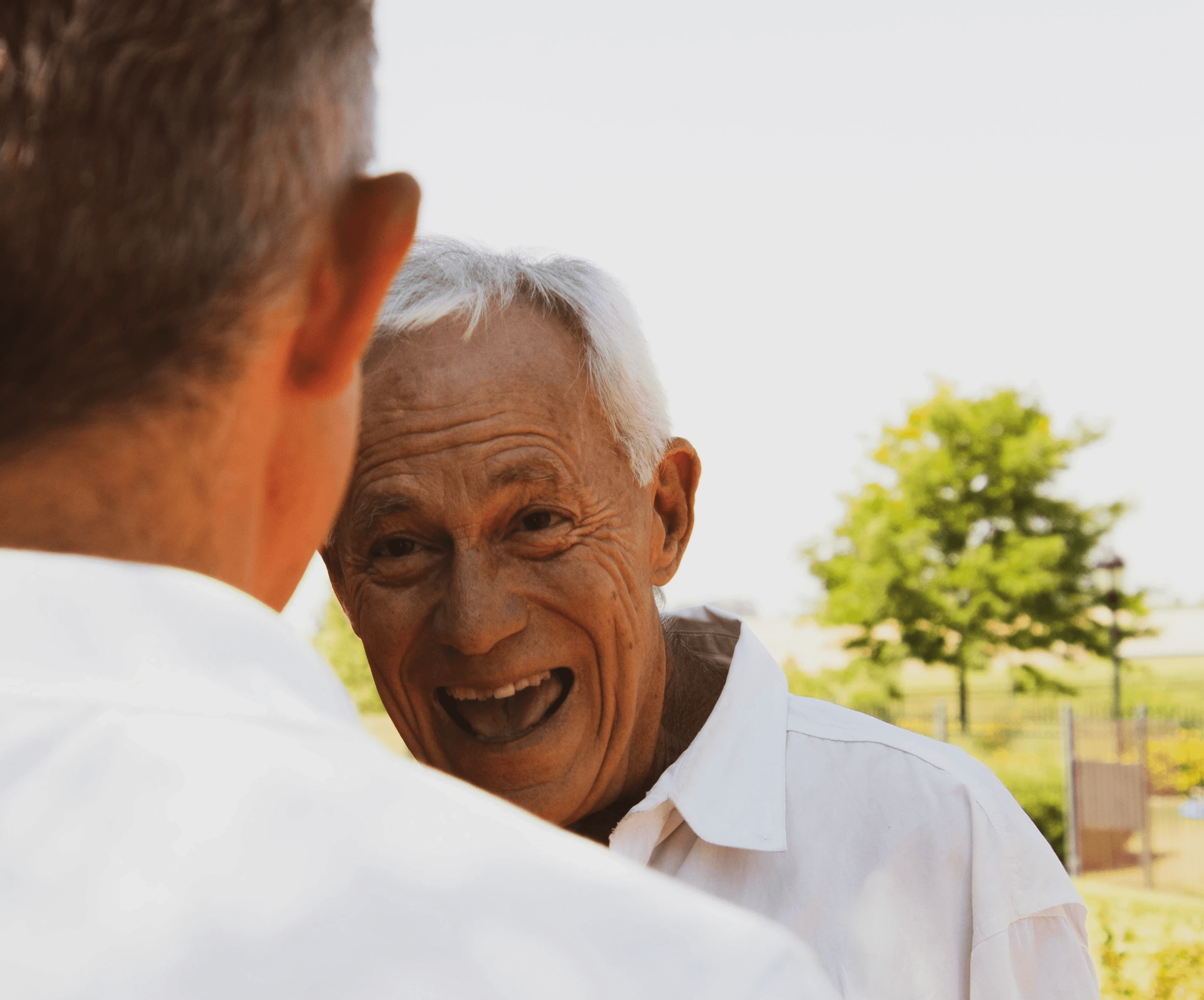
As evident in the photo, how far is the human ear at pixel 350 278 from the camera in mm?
958

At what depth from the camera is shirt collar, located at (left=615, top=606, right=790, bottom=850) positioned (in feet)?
8.11

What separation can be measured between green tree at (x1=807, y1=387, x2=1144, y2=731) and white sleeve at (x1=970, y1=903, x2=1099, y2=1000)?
23.2m

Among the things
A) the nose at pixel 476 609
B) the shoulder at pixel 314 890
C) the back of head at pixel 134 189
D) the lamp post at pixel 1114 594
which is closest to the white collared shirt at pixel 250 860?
the shoulder at pixel 314 890

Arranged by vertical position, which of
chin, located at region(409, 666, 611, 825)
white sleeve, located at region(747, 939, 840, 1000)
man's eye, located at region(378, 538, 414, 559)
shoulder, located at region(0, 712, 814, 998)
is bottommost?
chin, located at region(409, 666, 611, 825)

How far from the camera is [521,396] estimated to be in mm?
2555

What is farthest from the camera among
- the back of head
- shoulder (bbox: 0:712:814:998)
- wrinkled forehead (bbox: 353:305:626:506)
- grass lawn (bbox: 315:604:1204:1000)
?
grass lawn (bbox: 315:604:1204:1000)

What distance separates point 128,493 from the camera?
0.83m

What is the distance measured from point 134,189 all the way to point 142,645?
31cm

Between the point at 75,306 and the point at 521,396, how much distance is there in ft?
5.82

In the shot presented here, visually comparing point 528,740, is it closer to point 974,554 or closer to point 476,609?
point 476,609

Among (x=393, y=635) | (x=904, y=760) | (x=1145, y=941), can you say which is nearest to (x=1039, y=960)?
(x=904, y=760)

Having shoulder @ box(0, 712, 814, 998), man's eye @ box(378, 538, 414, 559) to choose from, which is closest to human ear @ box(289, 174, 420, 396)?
shoulder @ box(0, 712, 814, 998)

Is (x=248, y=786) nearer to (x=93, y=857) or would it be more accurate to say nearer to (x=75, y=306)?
(x=93, y=857)

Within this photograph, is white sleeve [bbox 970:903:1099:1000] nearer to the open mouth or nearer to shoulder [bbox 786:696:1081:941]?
shoulder [bbox 786:696:1081:941]
